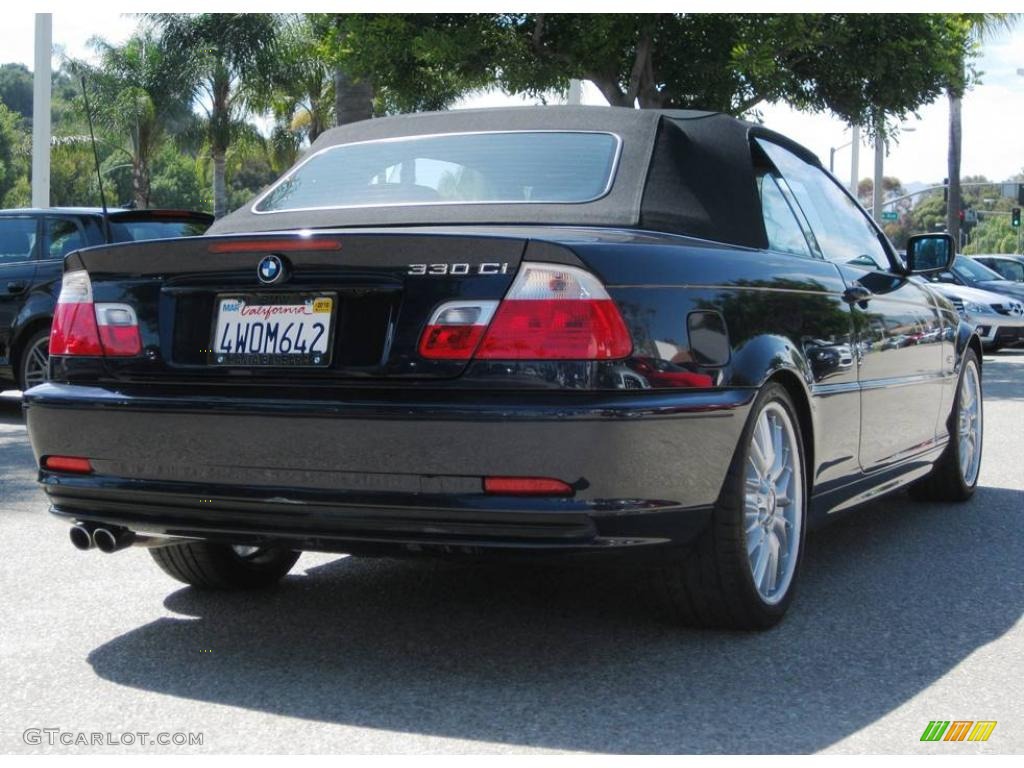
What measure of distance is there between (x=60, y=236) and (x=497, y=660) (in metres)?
7.92

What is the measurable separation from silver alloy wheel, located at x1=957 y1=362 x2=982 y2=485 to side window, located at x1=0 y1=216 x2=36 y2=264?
717 cm

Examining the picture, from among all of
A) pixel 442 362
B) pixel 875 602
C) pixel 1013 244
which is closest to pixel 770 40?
pixel 875 602

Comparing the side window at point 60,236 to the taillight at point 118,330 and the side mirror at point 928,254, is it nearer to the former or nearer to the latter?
the side mirror at point 928,254

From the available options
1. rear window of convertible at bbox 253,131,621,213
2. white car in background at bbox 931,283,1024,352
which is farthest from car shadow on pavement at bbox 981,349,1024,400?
rear window of convertible at bbox 253,131,621,213

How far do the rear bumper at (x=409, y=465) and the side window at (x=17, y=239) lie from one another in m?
7.53

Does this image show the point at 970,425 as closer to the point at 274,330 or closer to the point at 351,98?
the point at 274,330

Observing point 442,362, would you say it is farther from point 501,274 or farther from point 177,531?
point 177,531

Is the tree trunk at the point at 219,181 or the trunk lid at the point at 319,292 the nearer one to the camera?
the trunk lid at the point at 319,292

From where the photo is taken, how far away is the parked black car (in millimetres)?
10727

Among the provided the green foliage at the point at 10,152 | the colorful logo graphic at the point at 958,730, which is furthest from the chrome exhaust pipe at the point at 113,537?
the green foliage at the point at 10,152

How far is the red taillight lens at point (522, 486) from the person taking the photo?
3.45 m

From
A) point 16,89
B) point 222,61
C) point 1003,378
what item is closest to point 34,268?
point 1003,378

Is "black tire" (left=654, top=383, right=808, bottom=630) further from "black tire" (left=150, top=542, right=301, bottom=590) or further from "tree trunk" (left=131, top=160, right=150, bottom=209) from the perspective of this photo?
"tree trunk" (left=131, top=160, right=150, bottom=209)
